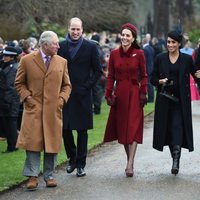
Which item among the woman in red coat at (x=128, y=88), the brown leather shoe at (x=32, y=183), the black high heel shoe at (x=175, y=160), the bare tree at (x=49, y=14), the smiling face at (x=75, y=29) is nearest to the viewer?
the brown leather shoe at (x=32, y=183)

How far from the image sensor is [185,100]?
10211mm

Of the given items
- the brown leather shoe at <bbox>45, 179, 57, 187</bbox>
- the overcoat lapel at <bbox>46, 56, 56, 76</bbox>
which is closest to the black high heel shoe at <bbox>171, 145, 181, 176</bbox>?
the brown leather shoe at <bbox>45, 179, 57, 187</bbox>

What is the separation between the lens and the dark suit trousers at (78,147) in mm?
10102

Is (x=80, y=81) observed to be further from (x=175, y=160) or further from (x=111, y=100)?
(x=175, y=160)

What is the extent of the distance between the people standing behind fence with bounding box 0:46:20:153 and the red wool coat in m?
2.46

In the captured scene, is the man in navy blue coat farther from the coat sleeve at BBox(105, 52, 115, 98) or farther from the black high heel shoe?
the black high heel shoe

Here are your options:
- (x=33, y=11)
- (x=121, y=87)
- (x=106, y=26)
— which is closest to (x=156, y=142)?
(x=121, y=87)

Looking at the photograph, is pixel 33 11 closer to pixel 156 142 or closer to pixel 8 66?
pixel 8 66

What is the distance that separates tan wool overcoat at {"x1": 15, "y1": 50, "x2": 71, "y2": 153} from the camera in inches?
364

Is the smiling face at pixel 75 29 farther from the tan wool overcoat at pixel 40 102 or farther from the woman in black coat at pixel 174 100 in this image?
the woman in black coat at pixel 174 100

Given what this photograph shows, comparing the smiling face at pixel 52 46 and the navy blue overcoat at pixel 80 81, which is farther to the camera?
the navy blue overcoat at pixel 80 81

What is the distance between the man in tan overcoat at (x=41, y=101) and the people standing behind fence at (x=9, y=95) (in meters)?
2.93

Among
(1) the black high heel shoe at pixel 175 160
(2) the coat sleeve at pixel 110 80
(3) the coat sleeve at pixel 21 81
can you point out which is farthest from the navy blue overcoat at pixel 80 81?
(1) the black high heel shoe at pixel 175 160

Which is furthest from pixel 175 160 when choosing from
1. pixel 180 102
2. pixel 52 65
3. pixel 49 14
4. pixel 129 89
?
pixel 49 14
